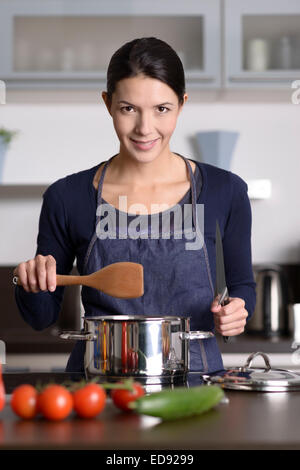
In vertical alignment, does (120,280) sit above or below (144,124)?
below

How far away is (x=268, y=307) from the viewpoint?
9.57 ft

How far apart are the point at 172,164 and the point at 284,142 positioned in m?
1.62

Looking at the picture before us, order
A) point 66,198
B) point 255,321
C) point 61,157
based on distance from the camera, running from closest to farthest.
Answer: point 66,198, point 255,321, point 61,157

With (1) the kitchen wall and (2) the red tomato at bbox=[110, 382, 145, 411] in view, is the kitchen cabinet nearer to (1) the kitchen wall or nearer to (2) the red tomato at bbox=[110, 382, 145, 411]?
(1) the kitchen wall

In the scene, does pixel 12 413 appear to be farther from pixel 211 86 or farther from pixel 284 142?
pixel 284 142

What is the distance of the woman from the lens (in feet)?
4.92

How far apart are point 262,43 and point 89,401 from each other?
2430 millimetres

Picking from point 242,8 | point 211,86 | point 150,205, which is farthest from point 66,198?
point 242,8

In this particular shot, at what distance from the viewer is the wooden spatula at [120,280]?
1131mm

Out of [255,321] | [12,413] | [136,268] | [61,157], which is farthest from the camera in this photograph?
[61,157]

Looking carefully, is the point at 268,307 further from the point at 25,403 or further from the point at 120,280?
the point at 25,403

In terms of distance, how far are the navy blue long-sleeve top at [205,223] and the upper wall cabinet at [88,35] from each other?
1373 millimetres

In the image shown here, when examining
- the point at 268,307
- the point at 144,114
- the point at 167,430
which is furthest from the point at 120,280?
the point at 268,307
